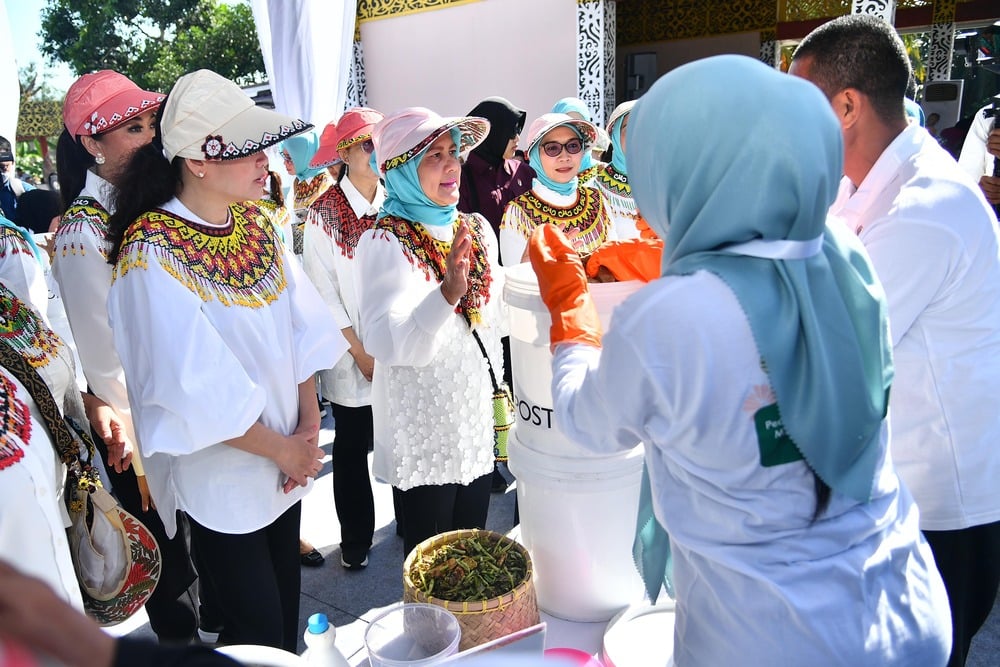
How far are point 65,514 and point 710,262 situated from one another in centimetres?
143

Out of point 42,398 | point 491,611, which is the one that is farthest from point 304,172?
point 491,611

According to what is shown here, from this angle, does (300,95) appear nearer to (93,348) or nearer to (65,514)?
(93,348)

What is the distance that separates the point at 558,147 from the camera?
342 centimetres

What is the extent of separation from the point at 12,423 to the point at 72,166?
1.69 meters

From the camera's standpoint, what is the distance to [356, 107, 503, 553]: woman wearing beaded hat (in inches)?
84.4

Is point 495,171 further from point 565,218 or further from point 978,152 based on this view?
point 978,152

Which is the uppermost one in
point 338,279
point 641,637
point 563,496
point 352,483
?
point 338,279

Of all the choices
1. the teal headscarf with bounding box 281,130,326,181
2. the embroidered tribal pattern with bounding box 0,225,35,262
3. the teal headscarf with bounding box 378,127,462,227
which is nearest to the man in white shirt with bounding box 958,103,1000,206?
the teal headscarf with bounding box 378,127,462,227

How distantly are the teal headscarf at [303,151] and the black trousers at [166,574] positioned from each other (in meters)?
2.28

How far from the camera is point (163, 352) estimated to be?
1648 mm

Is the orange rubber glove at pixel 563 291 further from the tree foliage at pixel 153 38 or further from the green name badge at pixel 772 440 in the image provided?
the tree foliage at pixel 153 38

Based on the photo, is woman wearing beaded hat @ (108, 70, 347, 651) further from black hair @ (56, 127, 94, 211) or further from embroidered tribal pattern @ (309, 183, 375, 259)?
embroidered tribal pattern @ (309, 183, 375, 259)

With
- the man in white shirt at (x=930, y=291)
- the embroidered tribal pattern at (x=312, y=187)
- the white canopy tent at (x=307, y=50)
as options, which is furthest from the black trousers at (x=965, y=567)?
the white canopy tent at (x=307, y=50)

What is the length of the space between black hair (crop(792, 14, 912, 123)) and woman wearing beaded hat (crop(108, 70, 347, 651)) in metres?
1.32
